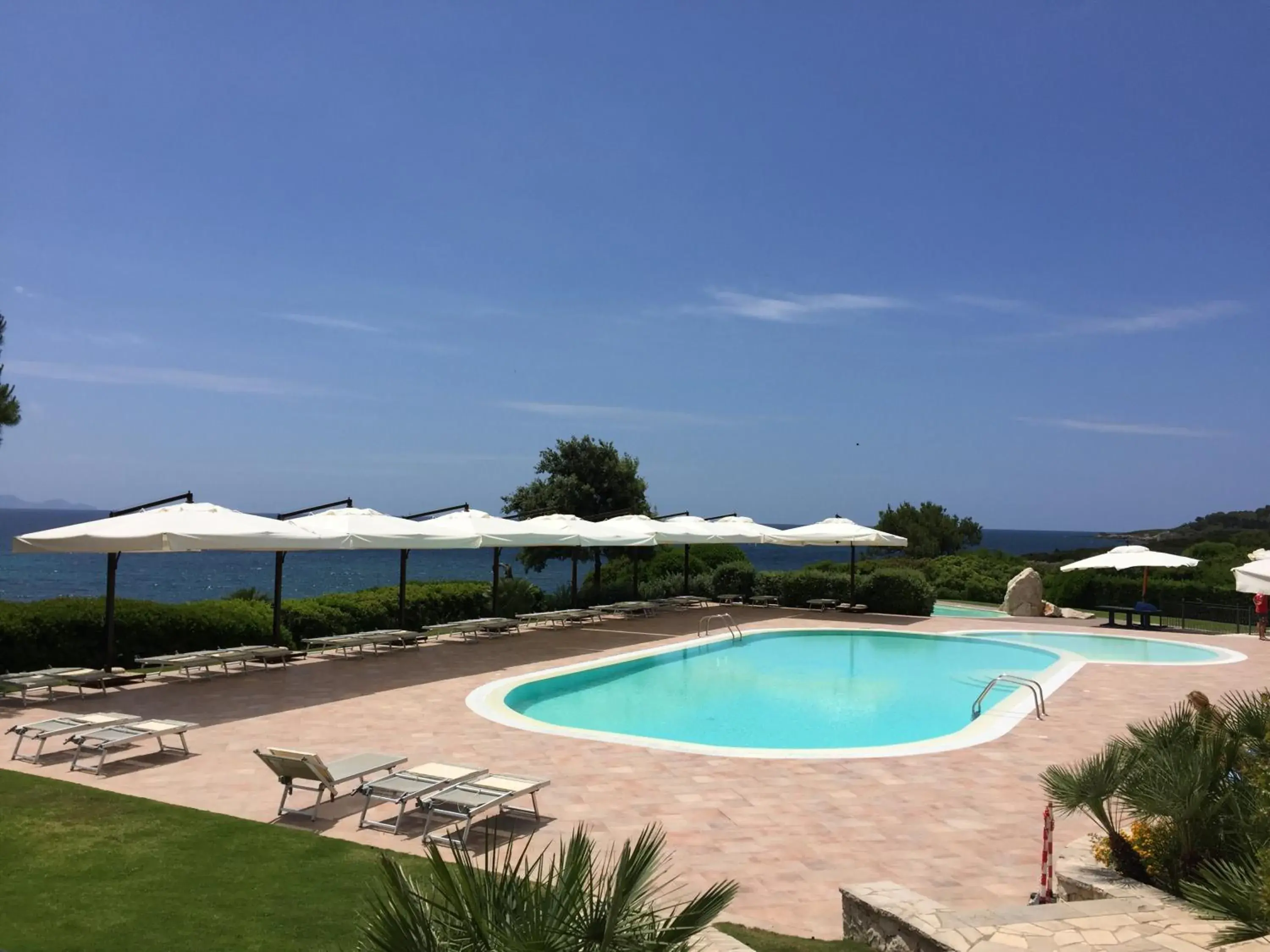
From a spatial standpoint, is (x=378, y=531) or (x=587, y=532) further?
(x=587, y=532)

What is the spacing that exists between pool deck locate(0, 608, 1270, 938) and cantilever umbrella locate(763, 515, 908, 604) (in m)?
9.32

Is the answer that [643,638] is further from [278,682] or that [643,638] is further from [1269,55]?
[1269,55]

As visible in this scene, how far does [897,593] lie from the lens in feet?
80.6

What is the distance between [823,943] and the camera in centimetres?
492

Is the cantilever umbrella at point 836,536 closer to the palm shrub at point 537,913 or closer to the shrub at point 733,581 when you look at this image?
the shrub at point 733,581

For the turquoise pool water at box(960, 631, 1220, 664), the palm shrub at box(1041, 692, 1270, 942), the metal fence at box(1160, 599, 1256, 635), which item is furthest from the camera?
the metal fence at box(1160, 599, 1256, 635)

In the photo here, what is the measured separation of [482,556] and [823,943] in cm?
13431

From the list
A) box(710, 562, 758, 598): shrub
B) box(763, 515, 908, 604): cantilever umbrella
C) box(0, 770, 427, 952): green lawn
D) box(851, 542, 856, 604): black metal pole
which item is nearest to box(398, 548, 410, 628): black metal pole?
box(763, 515, 908, 604): cantilever umbrella

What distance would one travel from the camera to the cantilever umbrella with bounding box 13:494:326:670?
1126 centimetres

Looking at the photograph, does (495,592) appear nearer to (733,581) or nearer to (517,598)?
(517,598)

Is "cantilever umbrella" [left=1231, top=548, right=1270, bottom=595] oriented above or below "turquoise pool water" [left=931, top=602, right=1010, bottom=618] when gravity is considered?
above

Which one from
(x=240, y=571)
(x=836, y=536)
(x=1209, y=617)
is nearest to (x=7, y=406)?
(x=836, y=536)

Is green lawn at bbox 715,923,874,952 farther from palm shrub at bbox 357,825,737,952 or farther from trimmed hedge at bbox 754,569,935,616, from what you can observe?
trimmed hedge at bbox 754,569,935,616

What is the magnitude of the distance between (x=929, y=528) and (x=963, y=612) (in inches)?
1148
